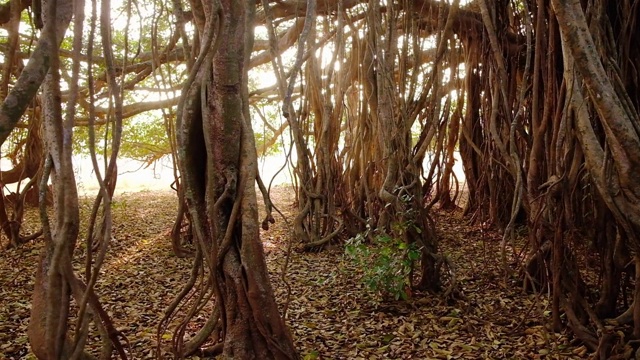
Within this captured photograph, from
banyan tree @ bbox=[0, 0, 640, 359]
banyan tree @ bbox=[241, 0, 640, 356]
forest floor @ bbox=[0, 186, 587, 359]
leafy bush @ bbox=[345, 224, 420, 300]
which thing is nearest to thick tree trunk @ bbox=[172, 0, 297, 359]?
banyan tree @ bbox=[0, 0, 640, 359]

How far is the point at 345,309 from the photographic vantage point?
2.71 m

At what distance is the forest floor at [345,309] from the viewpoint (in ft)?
7.09

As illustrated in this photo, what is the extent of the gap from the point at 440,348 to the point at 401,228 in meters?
0.72

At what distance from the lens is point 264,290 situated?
1822mm

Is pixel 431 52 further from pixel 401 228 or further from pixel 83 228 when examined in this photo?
pixel 83 228

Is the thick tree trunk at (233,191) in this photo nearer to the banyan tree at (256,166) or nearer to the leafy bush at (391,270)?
the banyan tree at (256,166)

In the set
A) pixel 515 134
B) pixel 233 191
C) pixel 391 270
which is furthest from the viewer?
pixel 515 134

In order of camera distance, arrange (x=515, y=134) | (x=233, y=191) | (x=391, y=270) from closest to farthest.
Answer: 1. (x=233, y=191)
2. (x=391, y=270)
3. (x=515, y=134)

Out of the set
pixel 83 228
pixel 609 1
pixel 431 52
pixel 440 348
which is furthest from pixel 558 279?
pixel 83 228

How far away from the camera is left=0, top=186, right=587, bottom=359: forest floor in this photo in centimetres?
216

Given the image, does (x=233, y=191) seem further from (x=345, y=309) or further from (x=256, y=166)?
(x=345, y=309)

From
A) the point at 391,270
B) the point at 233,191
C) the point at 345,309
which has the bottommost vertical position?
the point at 345,309

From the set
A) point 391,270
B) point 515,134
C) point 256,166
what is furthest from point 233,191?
point 515,134

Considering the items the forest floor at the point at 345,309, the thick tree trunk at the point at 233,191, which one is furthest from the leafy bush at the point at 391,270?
the thick tree trunk at the point at 233,191
